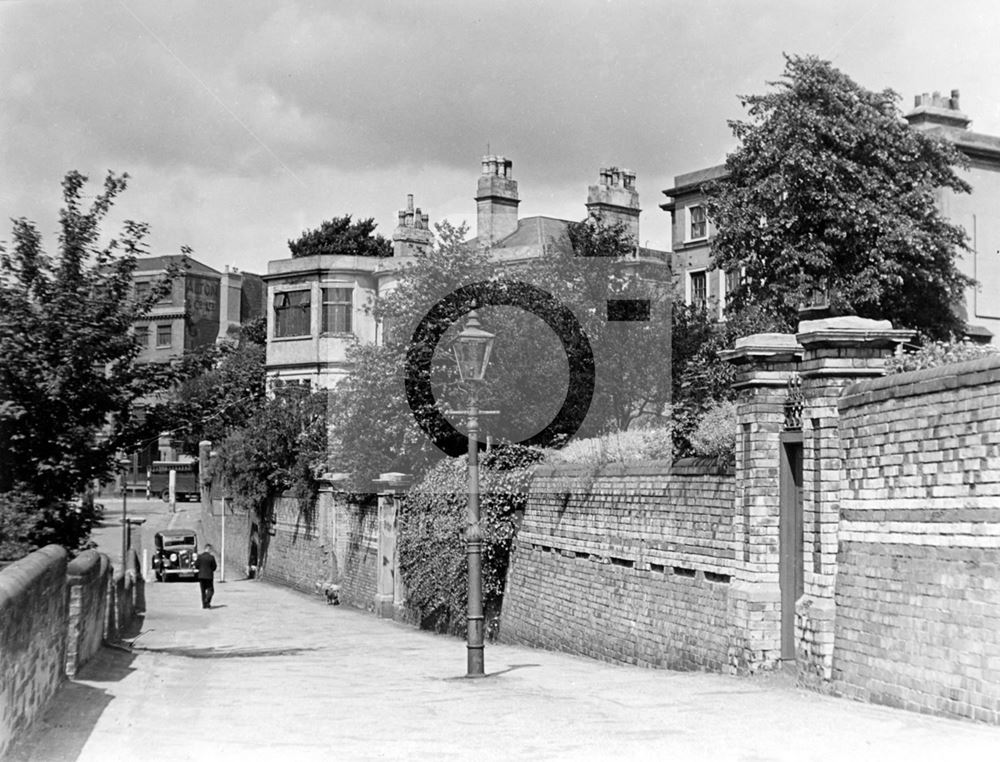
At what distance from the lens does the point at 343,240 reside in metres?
71.9

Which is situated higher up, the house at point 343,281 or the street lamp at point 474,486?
the house at point 343,281

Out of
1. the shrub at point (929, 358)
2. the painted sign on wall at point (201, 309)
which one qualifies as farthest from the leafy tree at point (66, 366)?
the painted sign on wall at point (201, 309)

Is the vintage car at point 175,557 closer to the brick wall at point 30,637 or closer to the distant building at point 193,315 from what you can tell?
the distant building at point 193,315

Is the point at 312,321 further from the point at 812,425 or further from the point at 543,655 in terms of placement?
the point at 812,425

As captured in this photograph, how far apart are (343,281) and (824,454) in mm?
38010

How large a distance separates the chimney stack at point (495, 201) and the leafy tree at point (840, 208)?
1729 cm

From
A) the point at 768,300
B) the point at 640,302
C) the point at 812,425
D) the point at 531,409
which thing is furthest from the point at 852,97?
the point at 812,425

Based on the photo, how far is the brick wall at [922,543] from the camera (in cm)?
1048

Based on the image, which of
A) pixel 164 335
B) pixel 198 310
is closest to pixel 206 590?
pixel 164 335

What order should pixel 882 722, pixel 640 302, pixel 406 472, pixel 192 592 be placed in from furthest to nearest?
pixel 192 592, pixel 406 472, pixel 640 302, pixel 882 722

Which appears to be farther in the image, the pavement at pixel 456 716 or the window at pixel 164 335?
the window at pixel 164 335

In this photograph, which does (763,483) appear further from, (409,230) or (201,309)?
(201,309)

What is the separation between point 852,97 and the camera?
29.9 metres

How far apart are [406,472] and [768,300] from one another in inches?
378
